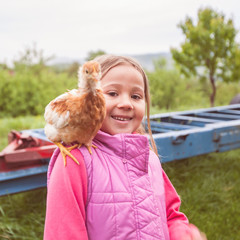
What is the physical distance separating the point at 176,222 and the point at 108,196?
0.42 m

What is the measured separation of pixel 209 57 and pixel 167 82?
2397 mm

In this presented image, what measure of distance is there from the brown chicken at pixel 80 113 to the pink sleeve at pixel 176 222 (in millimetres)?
519

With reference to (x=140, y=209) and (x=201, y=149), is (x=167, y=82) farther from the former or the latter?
(x=140, y=209)

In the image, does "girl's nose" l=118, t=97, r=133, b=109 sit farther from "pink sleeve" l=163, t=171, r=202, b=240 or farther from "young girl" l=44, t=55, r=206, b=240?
"pink sleeve" l=163, t=171, r=202, b=240

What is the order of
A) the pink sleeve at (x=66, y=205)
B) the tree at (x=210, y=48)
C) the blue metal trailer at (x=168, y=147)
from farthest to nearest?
the tree at (x=210, y=48) < the blue metal trailer at (x=168, y=147) < the pink sleeve at (x=66, y=205)

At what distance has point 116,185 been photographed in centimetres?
115

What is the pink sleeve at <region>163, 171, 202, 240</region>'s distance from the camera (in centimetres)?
131

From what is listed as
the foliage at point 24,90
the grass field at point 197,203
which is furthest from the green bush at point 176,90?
the grass field at point 197,203

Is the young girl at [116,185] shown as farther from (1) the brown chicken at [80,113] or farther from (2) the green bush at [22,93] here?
(2) the green bush at [22,93]

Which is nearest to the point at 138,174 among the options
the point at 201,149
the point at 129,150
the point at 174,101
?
the point at 129,150

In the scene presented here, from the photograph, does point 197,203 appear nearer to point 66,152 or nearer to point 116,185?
point 116,185

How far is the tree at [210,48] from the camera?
31.9 ft

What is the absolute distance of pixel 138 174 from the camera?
1.22m

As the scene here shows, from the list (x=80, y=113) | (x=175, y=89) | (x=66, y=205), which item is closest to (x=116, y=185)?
(x=66, y=205)
